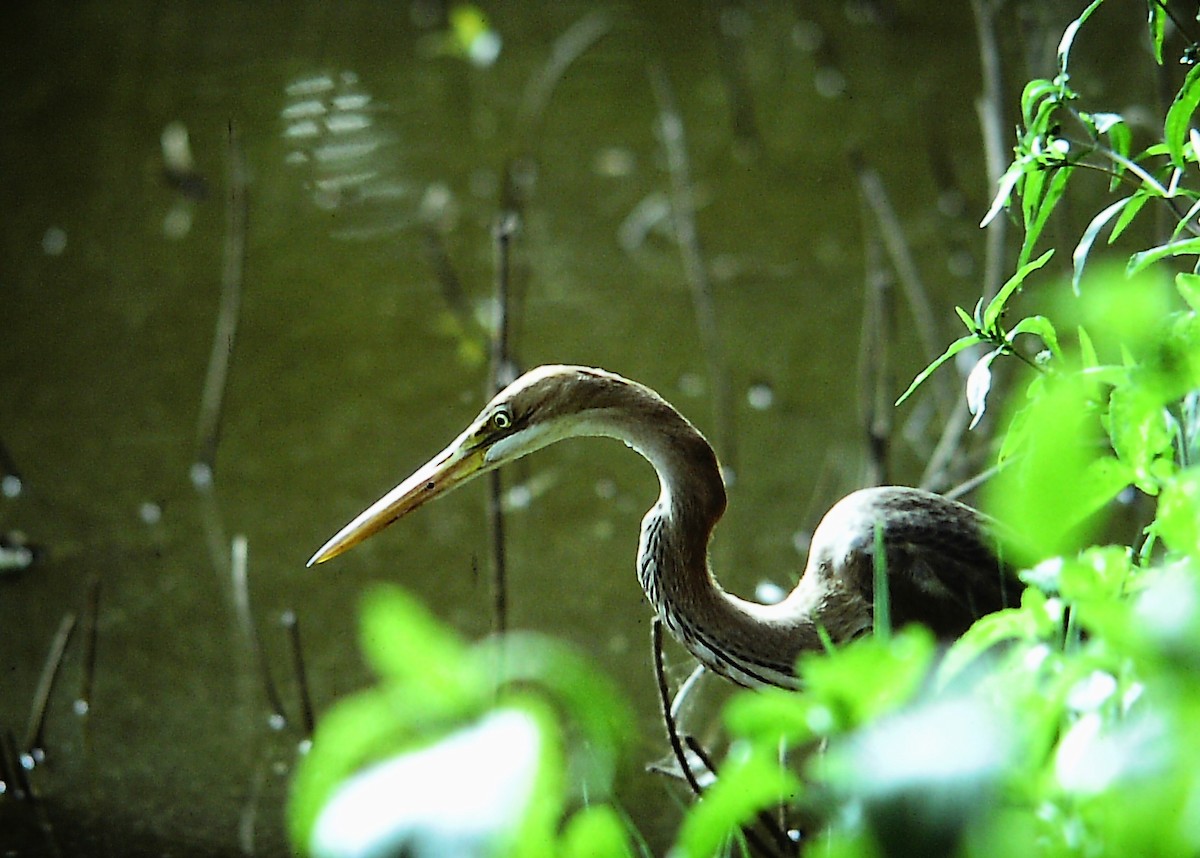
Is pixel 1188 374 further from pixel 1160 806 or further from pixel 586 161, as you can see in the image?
pixel 586 161

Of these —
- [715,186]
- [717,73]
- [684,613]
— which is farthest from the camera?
[717,73]

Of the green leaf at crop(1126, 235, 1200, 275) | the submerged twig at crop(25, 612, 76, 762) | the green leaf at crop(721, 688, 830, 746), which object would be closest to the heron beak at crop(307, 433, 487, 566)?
the submerged twig at crop(25, 612, 76, 762)

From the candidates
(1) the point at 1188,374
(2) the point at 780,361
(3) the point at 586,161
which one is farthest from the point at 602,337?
(1) the point at 1188,374

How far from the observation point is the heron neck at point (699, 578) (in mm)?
2031

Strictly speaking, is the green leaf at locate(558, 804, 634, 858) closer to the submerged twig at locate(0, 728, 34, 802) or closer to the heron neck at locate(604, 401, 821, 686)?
the heron neck at locate(604, 401, 821, 686)

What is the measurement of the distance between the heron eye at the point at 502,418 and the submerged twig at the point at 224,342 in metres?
1.58

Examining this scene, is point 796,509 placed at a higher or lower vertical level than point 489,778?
lower

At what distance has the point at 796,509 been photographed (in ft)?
11.4

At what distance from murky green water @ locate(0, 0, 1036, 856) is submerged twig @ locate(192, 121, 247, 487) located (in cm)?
6

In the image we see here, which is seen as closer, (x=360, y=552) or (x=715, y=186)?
(x=360, y=552)

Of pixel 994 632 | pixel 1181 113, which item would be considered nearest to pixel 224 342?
pixel 1181 113

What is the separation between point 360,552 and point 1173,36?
3.55 metres

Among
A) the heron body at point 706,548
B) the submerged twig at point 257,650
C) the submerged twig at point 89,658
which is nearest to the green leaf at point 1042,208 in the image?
the heron body at point 706,548

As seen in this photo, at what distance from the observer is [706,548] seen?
6.75ft
